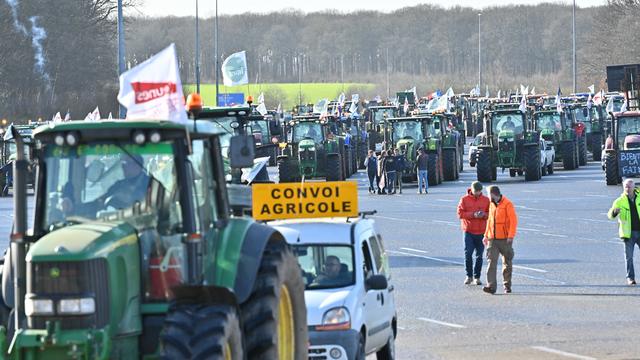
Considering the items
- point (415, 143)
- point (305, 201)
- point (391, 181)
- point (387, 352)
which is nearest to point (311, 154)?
point (415, 143)

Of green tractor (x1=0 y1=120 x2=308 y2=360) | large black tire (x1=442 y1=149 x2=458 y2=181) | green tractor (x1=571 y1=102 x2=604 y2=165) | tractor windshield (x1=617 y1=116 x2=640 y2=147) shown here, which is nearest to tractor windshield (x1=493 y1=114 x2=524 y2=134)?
large black tire (x1=442 y1=149 x2=458 y2=181)

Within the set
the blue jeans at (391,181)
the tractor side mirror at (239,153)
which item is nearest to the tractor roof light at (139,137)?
the tractor side mirror at (239,153)

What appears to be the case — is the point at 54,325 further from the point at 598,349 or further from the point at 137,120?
the point at 598,349

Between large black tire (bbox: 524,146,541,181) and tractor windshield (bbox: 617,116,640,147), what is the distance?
3.76 metres

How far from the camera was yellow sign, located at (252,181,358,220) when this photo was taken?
1816 centimetres

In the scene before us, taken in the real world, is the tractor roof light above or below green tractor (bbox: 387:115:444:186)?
above

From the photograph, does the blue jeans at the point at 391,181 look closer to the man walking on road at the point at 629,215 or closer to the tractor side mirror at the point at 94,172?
the man walking on road at the point at 629,215

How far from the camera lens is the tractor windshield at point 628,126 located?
49688 millimetres

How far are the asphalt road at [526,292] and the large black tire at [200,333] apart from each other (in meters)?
6.74

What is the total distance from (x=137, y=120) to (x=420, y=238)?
861 inches

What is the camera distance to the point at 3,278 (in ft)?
39.4

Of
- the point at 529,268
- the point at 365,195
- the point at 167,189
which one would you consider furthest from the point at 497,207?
the point at 365,195

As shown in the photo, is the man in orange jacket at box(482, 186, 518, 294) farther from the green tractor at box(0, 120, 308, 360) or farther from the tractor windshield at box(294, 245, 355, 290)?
the green tractor at box(0, 120, 308, 360)

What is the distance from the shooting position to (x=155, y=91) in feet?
39.4
